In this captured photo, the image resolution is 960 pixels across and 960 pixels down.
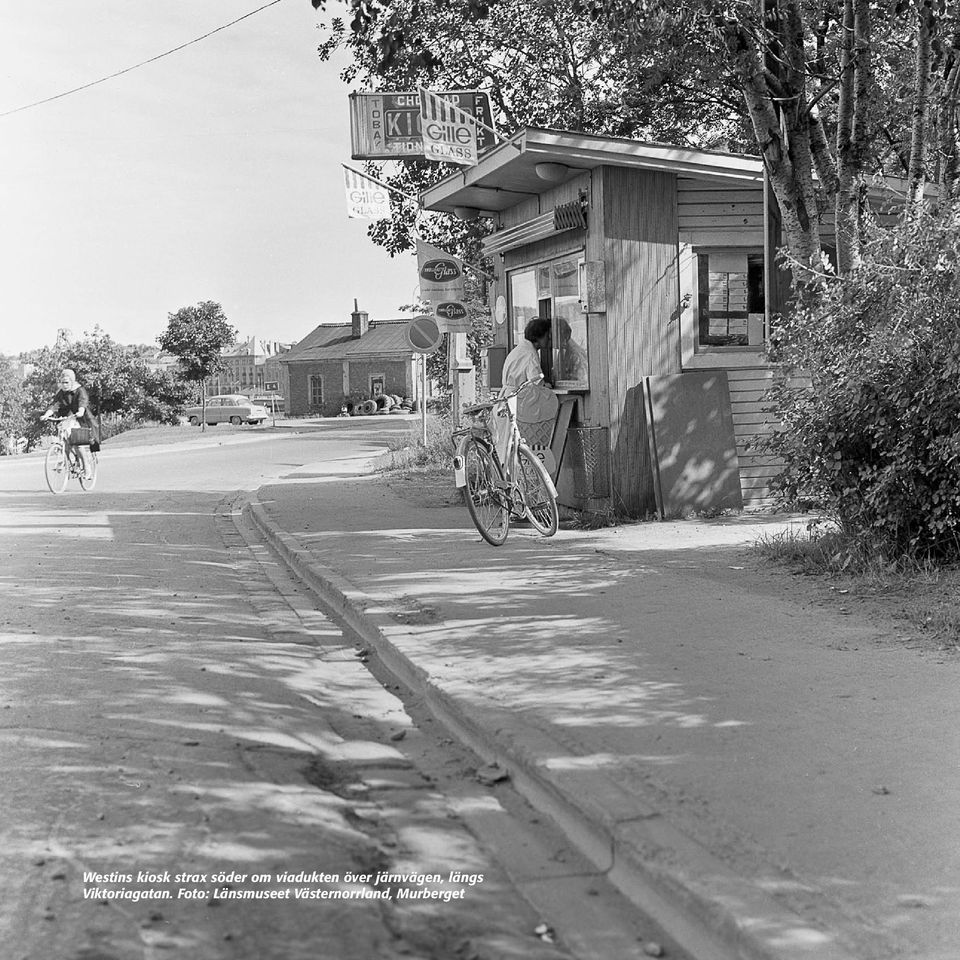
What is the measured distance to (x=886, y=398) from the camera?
26.3ft

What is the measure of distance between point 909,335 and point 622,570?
2632mm

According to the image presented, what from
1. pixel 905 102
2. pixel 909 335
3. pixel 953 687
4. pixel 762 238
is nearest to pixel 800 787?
pixel 953 687

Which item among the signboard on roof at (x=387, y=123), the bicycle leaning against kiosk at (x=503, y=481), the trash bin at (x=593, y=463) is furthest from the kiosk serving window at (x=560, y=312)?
the signboard on roof at (x=387, y=123)

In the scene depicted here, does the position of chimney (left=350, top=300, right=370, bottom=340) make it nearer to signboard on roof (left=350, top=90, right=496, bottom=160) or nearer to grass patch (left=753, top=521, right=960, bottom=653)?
signboard on roof (left=350, top=90, right=496, bottom=160)

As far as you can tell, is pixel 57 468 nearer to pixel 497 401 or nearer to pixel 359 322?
pixel 497 401

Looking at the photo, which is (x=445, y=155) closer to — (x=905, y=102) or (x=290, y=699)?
(x=905, y=102)

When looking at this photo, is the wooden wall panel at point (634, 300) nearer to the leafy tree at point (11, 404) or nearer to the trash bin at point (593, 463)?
the trash bin at point (593, 463)

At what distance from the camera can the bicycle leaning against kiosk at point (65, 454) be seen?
59.5ft

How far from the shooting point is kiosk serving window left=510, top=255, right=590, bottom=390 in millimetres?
12836

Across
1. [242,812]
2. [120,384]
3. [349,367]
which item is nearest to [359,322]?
[349,367]

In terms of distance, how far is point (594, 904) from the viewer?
356cm

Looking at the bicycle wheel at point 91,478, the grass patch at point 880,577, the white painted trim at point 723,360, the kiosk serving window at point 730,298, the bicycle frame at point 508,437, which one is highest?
the kiosk serving window at point 730,298

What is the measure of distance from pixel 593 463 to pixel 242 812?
854 centimetres

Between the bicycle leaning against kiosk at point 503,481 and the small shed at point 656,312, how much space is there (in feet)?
5.37
